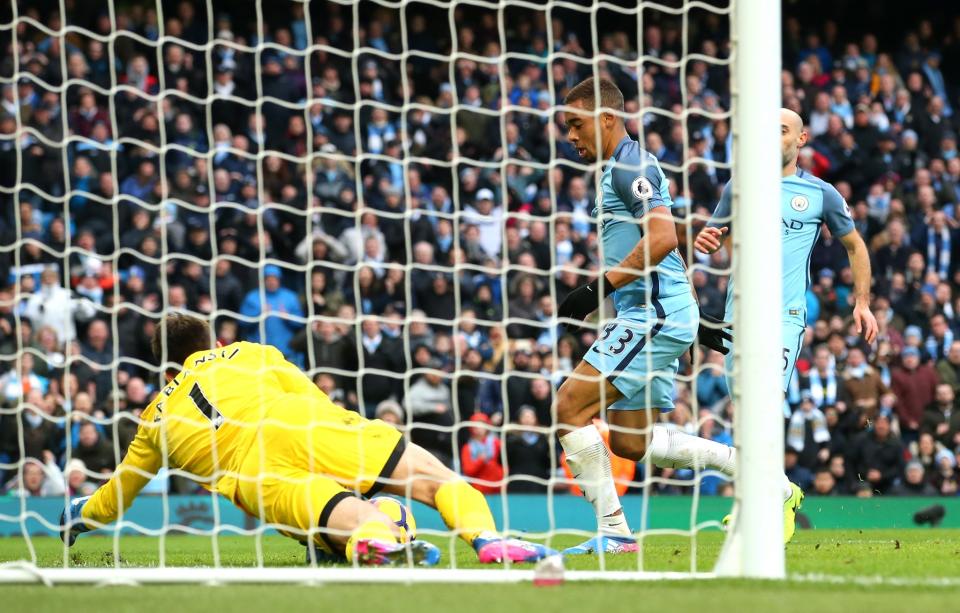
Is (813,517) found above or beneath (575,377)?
beneath

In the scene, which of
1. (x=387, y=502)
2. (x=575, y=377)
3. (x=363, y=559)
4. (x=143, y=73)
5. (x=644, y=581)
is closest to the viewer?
(x=644, y=581)

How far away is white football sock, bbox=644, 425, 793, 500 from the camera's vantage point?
21.9 feet

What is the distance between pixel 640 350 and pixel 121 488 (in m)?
2.34

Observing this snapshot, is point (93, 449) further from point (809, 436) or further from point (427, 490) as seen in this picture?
point (809, 436)

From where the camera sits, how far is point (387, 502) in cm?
580

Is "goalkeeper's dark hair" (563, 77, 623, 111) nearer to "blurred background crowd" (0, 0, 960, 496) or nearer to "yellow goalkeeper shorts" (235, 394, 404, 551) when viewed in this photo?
"yellow goalkeeper shorts" (235, 394, 404, 551)

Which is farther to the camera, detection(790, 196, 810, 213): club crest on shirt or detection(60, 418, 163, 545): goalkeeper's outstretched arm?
detection(790, 196, 810, 213): club crest on shirt

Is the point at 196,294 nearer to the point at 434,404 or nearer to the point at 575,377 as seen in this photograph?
the point at 434,404

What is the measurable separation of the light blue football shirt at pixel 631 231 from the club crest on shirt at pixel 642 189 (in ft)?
0.12

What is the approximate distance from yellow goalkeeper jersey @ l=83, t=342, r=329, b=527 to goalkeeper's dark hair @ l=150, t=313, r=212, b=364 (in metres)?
0.07

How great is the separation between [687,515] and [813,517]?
41.4 inches

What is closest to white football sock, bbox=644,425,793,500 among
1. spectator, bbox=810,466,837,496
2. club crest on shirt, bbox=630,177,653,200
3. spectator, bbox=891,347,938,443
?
club crest on shirt, bbox=630,177,653,200

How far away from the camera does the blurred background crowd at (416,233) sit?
1155cm

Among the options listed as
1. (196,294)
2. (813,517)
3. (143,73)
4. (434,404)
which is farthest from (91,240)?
(813,517)
